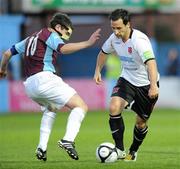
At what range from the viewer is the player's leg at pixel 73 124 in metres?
11.2

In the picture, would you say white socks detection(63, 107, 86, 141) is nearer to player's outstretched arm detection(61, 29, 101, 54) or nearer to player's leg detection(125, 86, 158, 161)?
player's outstretched arm detection(61, 29, 101, 54)

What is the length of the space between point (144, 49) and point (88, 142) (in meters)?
5.25

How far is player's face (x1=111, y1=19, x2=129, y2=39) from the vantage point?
11461 mm

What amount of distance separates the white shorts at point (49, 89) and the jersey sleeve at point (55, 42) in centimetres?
42

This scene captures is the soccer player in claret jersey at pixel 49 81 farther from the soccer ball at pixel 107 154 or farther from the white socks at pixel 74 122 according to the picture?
the soccer ball at pixel 107 154

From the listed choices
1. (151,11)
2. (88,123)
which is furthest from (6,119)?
(151,11)

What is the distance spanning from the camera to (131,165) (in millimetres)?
11133

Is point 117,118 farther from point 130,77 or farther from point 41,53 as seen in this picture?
point 41,53

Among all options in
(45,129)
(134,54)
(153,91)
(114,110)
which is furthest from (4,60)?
(153,91)

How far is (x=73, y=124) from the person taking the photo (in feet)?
37.4

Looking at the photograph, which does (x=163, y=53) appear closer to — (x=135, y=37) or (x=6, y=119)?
(x=6, y=119)

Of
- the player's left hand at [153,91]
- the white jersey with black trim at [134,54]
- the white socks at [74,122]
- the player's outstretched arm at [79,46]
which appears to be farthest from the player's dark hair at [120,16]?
the white socks at [74,122]

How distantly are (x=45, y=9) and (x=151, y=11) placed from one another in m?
4.24

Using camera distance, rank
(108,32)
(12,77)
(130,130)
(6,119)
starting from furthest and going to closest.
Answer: (108,32) < (12,77) < (6,119) < (130,130)
